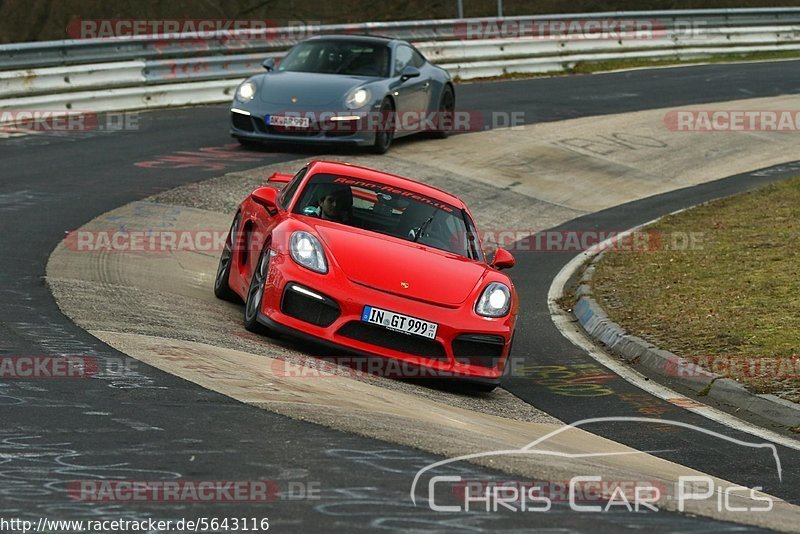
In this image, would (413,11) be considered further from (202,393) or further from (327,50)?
(202,393)

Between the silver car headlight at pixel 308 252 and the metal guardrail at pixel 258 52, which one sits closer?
the silver car headlight at pixel 308 252

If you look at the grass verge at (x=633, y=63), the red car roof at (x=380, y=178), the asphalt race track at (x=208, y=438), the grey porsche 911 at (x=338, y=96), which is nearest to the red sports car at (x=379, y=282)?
the red car roof at (x=380, y=178)

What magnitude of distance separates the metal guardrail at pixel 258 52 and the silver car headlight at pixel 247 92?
167 inches

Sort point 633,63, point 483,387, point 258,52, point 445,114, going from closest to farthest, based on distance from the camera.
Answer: point 483,387
point 445,114
point 258,52
point 633,63

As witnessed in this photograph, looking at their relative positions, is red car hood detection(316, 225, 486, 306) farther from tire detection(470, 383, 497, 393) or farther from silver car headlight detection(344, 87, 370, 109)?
silver car headlight detection(344, 87, 370, 109)

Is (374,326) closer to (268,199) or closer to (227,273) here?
(268,199)

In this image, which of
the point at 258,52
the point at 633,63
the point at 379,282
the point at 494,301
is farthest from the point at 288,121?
the point at 633,63

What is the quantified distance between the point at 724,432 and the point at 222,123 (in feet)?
45.3

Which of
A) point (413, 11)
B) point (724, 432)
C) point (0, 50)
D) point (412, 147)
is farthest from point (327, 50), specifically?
point (413, 11)

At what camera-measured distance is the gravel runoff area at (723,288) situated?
32.8ft

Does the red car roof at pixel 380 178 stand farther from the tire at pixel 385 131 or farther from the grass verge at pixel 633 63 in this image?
the grass verge at pixel 633 63

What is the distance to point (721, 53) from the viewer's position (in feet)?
108

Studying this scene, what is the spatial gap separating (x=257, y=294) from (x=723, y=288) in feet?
17.2

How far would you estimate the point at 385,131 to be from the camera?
18703 mm
